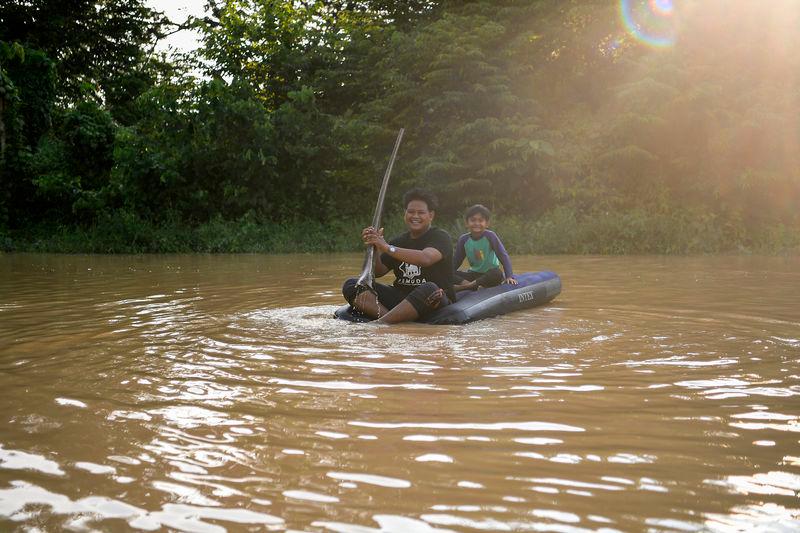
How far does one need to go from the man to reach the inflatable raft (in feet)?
0.32

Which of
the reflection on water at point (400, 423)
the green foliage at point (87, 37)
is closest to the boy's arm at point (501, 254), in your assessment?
the reflection on water at point (400, 423)

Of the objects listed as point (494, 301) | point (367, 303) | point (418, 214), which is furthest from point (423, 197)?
point (494, 301)

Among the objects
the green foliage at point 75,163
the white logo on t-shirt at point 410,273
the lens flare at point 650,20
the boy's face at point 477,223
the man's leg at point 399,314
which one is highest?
the lens flare at point 650,20

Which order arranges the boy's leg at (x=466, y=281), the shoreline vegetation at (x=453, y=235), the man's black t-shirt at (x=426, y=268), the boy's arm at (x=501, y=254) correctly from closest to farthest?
the man's black t-shirt at (x=426, y=268) → the boy's arm at (x=501, y=254) → the boy's leg at (x=466, y=281) → the shoreline vegetation at (x=453, y=235)

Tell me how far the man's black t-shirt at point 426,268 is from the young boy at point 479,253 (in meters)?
1.30

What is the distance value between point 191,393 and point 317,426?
0.93 metres

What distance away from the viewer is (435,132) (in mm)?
21656

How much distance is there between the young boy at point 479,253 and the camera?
28.3 ft

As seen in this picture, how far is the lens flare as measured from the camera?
20.1m

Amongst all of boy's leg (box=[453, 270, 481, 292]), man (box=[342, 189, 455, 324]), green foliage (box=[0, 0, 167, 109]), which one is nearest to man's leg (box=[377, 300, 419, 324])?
man (box=[342, 189, 455, 324])

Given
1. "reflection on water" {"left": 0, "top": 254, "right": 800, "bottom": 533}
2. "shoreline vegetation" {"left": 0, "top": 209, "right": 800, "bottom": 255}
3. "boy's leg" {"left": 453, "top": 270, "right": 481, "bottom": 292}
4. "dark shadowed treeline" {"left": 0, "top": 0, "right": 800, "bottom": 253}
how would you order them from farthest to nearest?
1. "dark shadowed treeline" {"left": 0, "top": 0, "right": 800, "bottom": 253}
2. "shoreline vegetation" {"left": 0, "top": 209, "right": 800, "bottom": 255}
3. "boy's leg" {"left": 453, "top": 270, "right": 481, "bottom": 292}
4. "reflection on water" {"left": 0, "top": 254, "right": 800, "bottom": 533}

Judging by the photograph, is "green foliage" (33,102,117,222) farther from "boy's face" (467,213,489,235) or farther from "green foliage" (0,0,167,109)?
"boy's face" (467,213,489,235)

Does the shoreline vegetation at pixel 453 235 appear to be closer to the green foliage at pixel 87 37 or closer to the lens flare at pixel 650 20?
the lens flare at pixel 650 20

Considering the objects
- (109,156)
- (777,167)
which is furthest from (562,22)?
(109,156)
